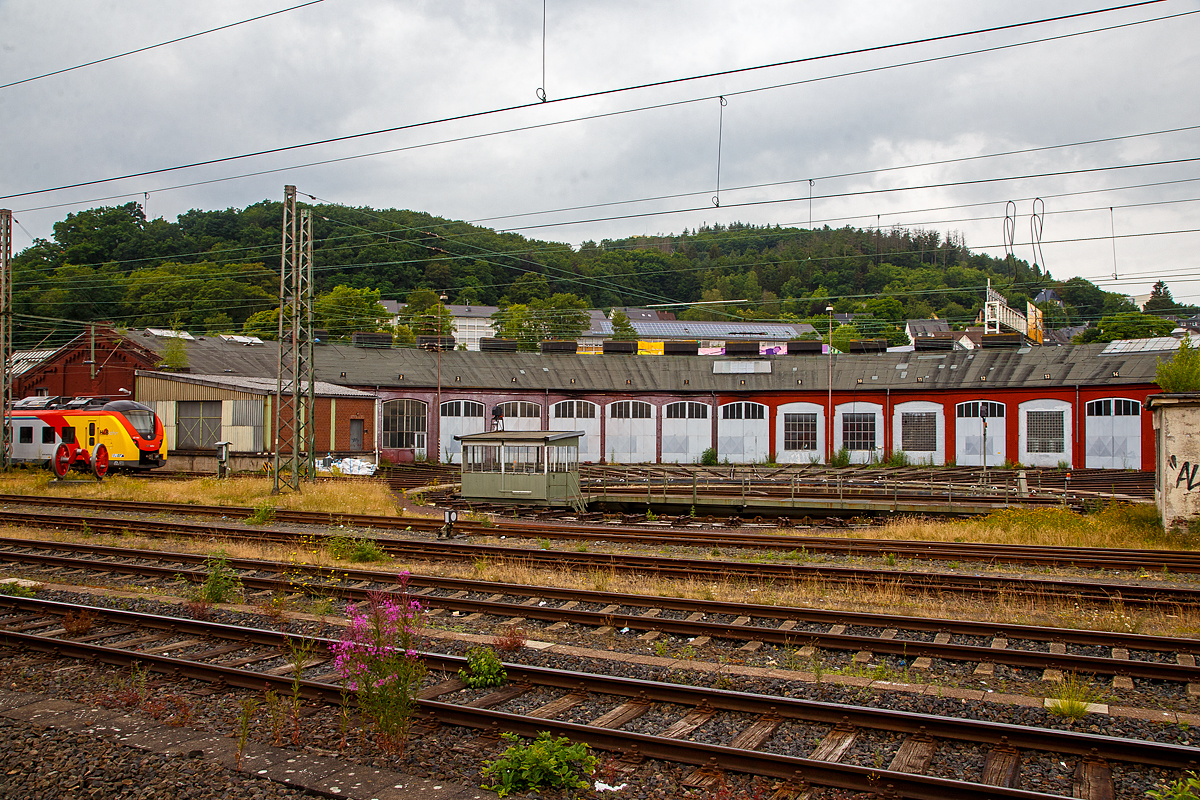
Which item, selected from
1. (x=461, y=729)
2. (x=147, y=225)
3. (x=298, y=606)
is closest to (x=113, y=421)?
(x=298, y=606)

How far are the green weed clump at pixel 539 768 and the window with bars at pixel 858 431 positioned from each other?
4355 centimetres

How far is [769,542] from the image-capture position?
17.6 meters

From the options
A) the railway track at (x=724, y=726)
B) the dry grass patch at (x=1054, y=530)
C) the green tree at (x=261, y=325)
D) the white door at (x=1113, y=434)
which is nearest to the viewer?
the railway track at (x=724, y=726)

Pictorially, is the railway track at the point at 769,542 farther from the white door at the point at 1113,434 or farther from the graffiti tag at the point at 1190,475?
the white door at the point at 1113,434

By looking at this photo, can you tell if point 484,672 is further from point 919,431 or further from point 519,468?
Answer: point 919,431

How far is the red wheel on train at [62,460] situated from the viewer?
31672mm

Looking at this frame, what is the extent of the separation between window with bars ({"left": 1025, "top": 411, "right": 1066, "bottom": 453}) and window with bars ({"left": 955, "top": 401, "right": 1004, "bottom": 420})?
1448 mm

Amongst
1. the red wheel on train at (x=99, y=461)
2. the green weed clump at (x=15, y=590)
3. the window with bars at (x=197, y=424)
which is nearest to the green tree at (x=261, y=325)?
the window with bars at (x=197, y=424)

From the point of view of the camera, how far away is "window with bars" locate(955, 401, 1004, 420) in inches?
1719

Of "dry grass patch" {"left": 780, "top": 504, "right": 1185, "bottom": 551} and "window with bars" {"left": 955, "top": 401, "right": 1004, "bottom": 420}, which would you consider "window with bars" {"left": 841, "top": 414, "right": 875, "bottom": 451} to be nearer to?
"window with bars" {"left": 955, "top": 401, "right": 1004, "bottom": 420}

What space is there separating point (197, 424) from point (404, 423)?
11060 millimetres

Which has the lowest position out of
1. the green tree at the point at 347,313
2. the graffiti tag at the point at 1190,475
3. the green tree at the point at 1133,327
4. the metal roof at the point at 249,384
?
the graffiti tag at the point at 1190,475

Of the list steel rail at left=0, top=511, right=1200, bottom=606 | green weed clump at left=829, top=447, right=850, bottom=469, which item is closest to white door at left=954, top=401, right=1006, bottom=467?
green weed clump at left=829, top=447, right=850, bottom=469

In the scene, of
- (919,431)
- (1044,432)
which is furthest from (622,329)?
(1044,432)
